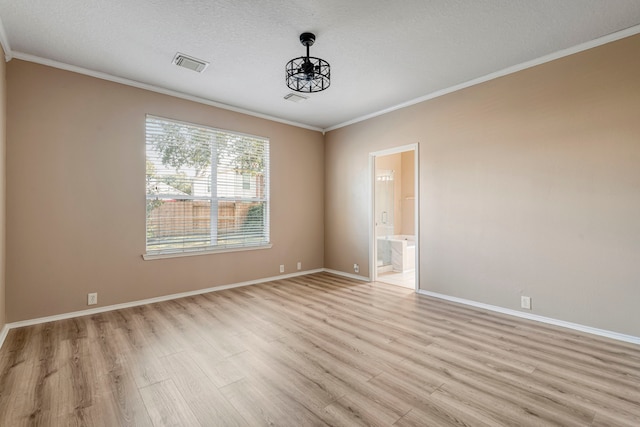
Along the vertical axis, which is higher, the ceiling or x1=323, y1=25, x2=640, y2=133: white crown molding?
the ceiling

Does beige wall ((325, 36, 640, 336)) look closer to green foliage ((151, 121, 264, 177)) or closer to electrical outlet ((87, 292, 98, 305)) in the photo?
green foliage ((151, 121, 264, 177))

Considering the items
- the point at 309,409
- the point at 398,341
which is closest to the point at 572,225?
the point at 398,341

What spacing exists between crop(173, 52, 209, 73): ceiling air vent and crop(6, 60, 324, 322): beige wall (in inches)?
38.4

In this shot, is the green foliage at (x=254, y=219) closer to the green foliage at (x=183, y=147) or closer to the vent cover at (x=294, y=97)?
the green foliage at (x=183, y=147)

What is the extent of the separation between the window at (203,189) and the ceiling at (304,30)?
823mm

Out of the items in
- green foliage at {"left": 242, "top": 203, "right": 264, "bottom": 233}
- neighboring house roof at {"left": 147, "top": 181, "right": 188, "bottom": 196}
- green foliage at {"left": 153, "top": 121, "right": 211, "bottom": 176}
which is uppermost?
green foliage at {"left": 153, "top": 121, "right": 211, "bottom": 176}

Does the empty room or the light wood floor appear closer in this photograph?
the light wood floor

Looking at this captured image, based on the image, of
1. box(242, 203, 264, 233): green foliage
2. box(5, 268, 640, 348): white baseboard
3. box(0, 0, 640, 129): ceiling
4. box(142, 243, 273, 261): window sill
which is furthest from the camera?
box(242, 203, 264, 233): green foliage

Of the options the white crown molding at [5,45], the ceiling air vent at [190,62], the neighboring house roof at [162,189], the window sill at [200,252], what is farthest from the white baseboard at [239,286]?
the ceiling air vent at [190,62]

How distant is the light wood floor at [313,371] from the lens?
5.97 feet

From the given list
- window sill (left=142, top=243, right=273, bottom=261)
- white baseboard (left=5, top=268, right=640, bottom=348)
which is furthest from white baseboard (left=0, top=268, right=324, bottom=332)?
window sill (left=142, top=243, right=273, bottom=261)

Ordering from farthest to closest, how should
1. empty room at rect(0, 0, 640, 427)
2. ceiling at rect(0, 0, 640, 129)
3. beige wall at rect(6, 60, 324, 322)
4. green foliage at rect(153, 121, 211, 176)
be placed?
green foliage at rect(153, 121, 211, 176) → beige wall at rect(6, 60, 324, 322) → ceiling at rect(0, 0, 640, 129) → empty room at rect(0, 0, 640, 427)

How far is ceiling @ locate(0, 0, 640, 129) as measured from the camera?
2475 millimetres

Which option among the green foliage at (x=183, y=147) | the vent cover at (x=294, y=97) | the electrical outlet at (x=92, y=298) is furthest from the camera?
the vent cover at (x=294, y=97)
